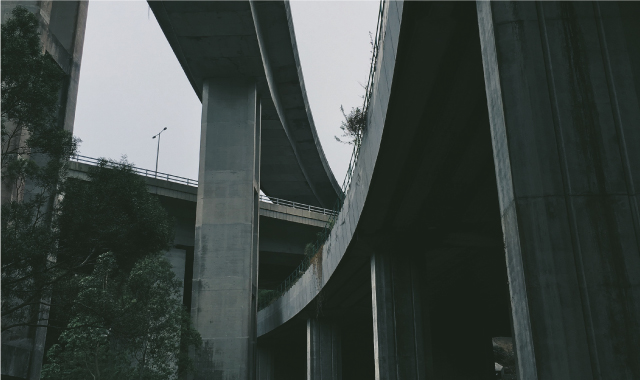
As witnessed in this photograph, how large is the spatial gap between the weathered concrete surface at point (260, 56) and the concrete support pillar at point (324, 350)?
50.8 ft

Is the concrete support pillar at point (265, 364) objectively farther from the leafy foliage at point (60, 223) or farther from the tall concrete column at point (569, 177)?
the tall concrete column at point (569, 177)

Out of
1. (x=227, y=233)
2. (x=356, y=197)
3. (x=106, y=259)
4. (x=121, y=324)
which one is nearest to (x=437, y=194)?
(x=356, y=197)

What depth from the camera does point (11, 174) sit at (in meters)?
15.9

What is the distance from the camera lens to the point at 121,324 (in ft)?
61.0

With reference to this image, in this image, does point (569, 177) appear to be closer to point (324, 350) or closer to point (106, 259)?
point (106, 259)

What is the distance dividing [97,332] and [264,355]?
23529 millimetres

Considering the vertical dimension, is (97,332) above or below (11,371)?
above

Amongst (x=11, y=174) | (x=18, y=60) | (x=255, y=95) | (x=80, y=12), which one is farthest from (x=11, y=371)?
(x=255, y=95)

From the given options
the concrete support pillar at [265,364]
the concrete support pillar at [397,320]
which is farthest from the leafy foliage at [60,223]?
the concrete support pillar at [265,364]

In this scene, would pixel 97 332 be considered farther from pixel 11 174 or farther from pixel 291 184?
pixel 291 184

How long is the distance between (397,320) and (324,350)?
13.6 m

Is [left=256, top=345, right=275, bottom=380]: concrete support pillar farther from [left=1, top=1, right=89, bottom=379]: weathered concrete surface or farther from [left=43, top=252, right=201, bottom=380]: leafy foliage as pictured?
[left=1, top=1, right=89, bottom=379]: weathered concrete surface

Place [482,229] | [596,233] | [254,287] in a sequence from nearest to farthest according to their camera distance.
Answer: [596,233], [482,229], [254,287]

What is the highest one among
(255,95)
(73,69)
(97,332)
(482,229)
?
(255,95)
